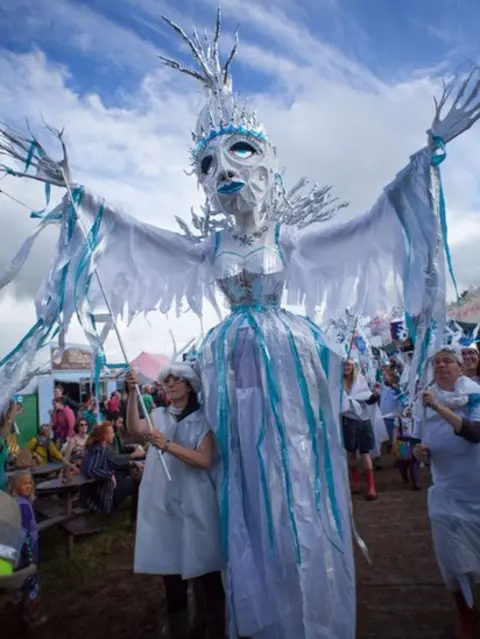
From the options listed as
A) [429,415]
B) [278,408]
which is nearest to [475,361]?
[429,415]

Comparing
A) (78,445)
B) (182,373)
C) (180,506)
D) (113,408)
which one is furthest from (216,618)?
(113,408)

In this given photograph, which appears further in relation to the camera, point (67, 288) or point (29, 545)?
point (29, 545)

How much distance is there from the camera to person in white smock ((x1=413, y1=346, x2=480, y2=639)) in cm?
222

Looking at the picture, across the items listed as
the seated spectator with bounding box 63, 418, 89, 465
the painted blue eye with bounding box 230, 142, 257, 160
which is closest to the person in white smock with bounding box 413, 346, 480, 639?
the painted blue eye with bounding box 230, 142, 257, 160

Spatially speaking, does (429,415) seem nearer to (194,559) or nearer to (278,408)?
(278,408)

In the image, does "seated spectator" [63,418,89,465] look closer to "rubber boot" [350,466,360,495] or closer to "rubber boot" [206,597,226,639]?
"rubber boot" [350,466,360,495]

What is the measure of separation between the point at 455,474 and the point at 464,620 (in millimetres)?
624

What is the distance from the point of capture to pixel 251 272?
7.61 feet

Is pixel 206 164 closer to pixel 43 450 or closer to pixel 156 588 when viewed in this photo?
pixel 156 588

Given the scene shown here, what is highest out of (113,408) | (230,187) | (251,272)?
(230,187)

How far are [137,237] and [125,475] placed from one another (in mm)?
3387

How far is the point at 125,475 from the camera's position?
5148 mm

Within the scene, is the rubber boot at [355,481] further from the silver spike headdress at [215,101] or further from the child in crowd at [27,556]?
the silver spike headdress at [215,101]

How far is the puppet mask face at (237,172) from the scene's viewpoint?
232cm
